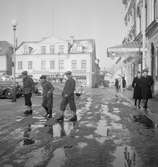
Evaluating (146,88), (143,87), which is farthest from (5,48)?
(146,88)

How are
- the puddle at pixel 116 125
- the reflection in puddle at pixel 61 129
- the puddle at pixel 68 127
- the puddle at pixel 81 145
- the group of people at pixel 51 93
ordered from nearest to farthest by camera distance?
the puddle at pixel 81 145
the reflection in puddle at pixel 61 129
the puddle at pixel 68 127
the puddle at pixel 116 125
the group of people at pixel 51 93

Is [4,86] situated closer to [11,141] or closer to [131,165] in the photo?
[11,141]

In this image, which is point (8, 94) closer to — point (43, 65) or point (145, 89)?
point (145, 89)

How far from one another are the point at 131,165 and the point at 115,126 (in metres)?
4.31

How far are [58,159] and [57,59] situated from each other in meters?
58.8

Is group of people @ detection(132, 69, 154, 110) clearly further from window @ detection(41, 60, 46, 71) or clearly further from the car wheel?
window @ detection(41, 60, 46, 71)

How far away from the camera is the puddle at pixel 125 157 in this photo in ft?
15.6

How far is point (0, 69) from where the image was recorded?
6588 cm

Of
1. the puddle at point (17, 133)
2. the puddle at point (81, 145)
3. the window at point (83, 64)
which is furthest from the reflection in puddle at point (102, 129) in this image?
the window at point (83, 64)

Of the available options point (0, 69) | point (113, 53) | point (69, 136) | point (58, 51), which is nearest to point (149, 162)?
point (69, 136)

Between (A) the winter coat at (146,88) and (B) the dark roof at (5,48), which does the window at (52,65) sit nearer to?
(B) the dark roof at (5,48)

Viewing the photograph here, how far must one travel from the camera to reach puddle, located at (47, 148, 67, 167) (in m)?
4.77

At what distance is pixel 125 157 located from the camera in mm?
5203

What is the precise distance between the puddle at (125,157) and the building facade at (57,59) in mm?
56957
